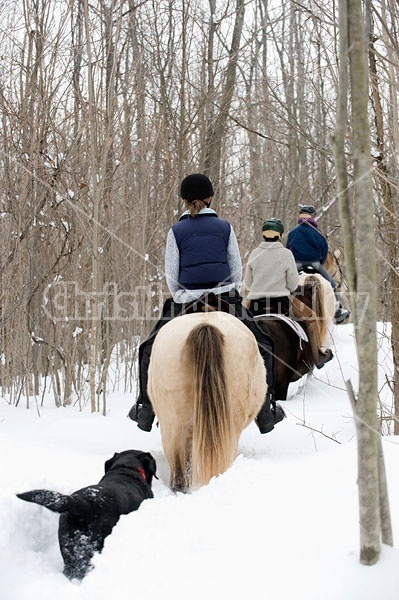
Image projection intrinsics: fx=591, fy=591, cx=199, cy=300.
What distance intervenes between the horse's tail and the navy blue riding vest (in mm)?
1099

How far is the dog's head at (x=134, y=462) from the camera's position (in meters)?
3.48

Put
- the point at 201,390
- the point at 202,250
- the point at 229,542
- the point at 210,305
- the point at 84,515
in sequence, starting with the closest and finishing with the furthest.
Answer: the point at 229,542 → the point at 84,515 → the point at 201,390 → the point at 210,305 → the point at 202,250

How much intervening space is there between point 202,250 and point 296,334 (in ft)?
7.60

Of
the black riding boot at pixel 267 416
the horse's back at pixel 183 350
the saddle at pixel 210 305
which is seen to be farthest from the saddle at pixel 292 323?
the horse's back at pixel 183 350

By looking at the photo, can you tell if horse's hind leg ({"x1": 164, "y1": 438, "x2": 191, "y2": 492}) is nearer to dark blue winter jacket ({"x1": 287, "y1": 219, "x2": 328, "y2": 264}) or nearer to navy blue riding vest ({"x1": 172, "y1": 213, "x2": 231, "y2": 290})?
navy blue riding vest ({"x1": 172, "y1": 213, "x2": 231, "y2": 290})

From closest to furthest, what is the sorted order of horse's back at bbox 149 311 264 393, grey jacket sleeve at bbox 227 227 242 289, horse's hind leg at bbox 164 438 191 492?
horse's back at bbox 149 311 264 393, horse's hind leg at bbox 164 438 191 492, grey jacket sleeve at bbox 227 227 242 289

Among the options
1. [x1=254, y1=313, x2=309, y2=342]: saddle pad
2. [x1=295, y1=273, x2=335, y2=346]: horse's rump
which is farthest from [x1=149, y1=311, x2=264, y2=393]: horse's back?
[x1=295, y1=273, x2=335, y2=346]: horse's rump

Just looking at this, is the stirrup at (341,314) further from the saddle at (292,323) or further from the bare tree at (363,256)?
the bare tree at (363,256)

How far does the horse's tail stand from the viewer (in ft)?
11.9

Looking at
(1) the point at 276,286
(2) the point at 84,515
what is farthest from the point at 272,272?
(2) the point at 84,515

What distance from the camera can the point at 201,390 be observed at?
12.0 feet

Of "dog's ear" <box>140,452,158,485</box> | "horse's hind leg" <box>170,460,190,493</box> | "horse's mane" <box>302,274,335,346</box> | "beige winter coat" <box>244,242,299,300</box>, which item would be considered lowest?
"horse's hind leg" <box>170,460,190,493</box>

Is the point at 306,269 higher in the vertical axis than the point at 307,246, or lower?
lower

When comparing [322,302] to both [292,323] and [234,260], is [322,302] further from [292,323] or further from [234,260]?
[234,260]
